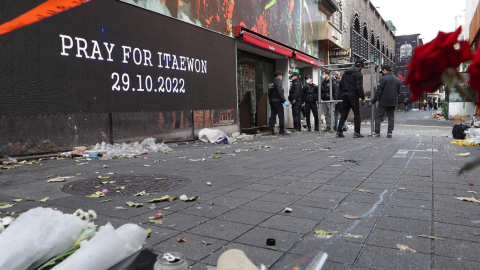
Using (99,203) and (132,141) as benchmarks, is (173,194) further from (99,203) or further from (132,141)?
(132,141)

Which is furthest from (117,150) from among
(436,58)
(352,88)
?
(436,58)

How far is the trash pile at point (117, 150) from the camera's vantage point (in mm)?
6645

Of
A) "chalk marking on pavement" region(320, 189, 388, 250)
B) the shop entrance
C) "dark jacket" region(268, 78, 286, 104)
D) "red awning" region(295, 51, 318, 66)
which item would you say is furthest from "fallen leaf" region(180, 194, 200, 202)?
"red awning" region(295, 51, 318, 66)

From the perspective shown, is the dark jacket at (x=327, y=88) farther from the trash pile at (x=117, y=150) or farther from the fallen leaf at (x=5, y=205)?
the fallen leaf at (x=5, y=205)

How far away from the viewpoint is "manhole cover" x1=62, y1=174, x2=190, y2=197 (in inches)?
153

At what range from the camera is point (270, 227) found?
8.88 ft

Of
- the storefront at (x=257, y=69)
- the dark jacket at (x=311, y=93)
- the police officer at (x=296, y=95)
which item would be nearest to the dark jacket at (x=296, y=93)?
the police officer at (x=296, y=95)

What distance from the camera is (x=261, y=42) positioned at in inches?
523

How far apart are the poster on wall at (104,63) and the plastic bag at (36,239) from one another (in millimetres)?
4946

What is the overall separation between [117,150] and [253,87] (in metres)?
9.11

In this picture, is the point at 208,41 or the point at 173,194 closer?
the point at 173,194

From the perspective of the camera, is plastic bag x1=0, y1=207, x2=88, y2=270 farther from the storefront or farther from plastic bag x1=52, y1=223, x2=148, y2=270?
the storefront

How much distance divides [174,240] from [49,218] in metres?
0.89

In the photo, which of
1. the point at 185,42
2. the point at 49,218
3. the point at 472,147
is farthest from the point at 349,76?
the point at 49,218
